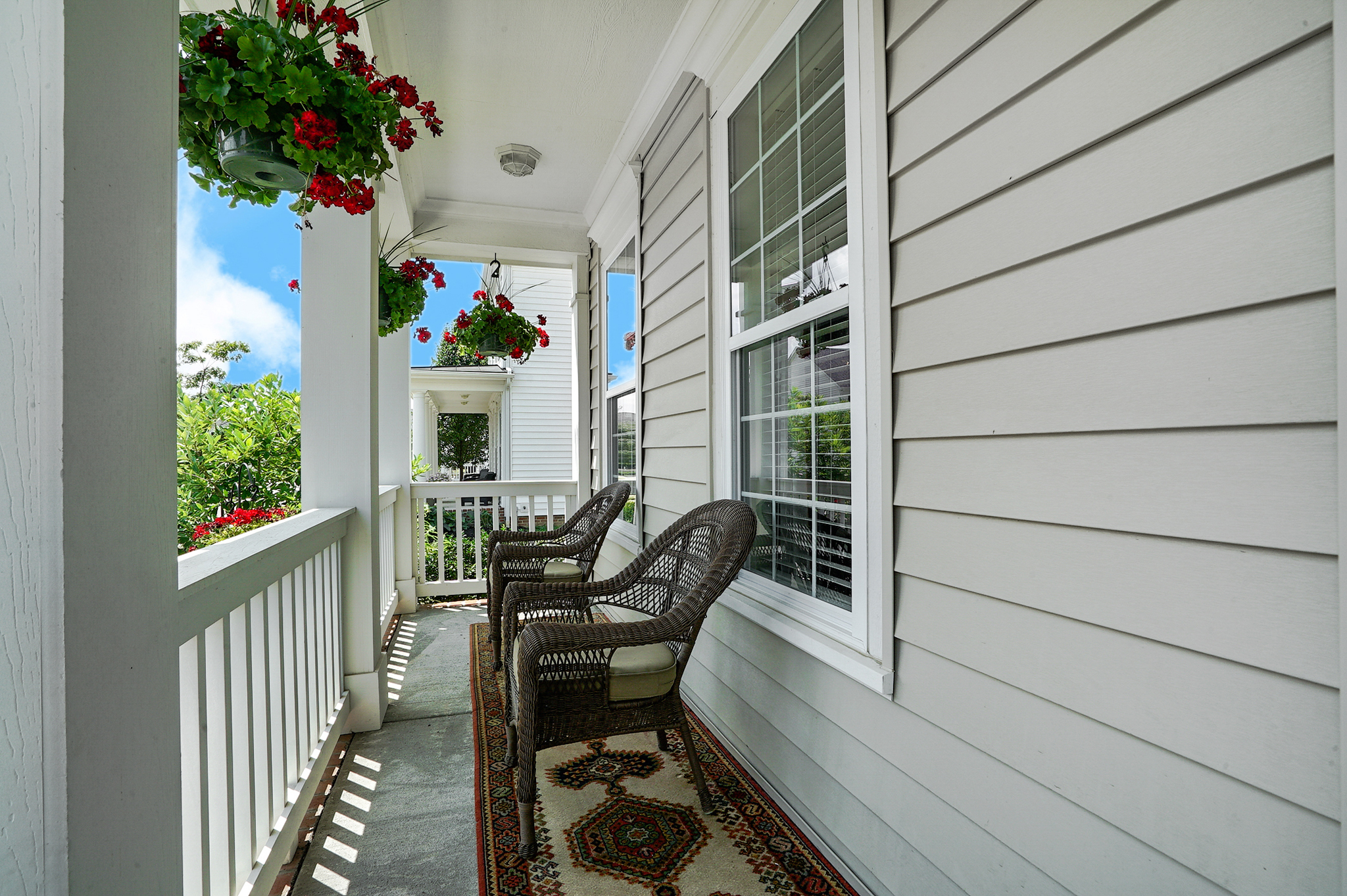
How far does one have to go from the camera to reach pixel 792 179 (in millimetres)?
2033

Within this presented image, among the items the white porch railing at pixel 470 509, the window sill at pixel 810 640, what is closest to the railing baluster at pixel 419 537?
the white porch railing at pixel 470 509

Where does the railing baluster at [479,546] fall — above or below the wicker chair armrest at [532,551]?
below

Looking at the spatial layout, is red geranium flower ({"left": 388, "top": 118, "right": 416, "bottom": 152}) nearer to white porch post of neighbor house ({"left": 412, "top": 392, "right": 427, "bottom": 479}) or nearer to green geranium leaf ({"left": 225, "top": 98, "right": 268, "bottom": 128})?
green geranium leaf ({"left": 225, "top": 98, "right": 268, "bottom": 128})

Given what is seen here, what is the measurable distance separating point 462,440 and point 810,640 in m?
14.0

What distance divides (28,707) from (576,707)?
1437mm

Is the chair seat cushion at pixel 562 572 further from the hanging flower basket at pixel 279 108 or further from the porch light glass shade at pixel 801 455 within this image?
the hanging flower basket at pixel 279 108

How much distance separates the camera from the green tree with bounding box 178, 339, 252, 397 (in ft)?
41.1

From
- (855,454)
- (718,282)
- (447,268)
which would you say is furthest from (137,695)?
(447,268)

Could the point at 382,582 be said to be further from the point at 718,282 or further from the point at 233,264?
the point at 233,264

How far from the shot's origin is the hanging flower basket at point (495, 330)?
3.94 metres

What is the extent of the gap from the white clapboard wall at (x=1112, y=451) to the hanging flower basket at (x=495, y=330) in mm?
2845

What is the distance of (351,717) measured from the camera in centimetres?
268

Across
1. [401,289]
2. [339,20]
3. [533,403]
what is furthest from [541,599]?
Result: [533,403]

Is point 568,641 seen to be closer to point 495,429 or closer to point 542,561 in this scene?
point 542,561
